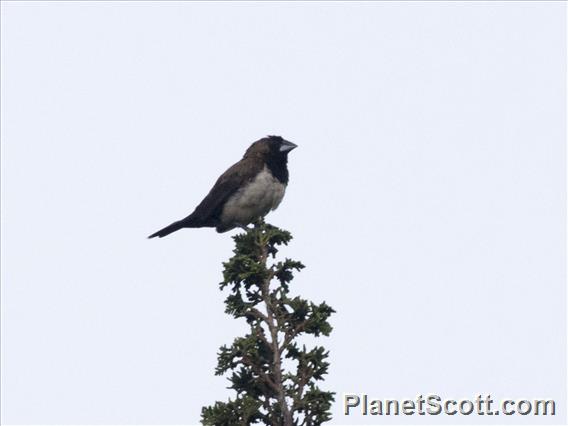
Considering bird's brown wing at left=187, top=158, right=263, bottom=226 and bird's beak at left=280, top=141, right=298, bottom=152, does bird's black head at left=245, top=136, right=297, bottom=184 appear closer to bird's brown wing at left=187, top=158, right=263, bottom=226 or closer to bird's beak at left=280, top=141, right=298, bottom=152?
bird's beak at left=280, top=141, right=298, bottom=152

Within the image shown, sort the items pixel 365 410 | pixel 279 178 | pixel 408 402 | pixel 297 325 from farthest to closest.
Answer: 1. pixel 279 178
2. pixel 408 402
3. pixel 365 410
4. pixel 297 325

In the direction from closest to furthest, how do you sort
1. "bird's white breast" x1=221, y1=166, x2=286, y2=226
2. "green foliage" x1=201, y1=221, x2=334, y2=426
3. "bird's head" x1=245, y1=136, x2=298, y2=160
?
"green foliage" x1=201, y1=221, x2=334, y2=426 < "bird's white breast" x1=221, y1=166, x2=286, y2=226 < "bird's head" x1=245, y1=136, x2=298, y2=160

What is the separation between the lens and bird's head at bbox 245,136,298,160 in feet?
37.5

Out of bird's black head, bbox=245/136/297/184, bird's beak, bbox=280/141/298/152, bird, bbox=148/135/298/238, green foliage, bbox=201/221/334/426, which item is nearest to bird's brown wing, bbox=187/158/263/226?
bird, bbox=148/135/298/238

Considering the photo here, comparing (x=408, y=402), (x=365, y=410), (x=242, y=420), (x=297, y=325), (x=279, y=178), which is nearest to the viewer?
(x=242, y=420)

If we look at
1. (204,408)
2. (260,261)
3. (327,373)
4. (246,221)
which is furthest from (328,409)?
(246,221)

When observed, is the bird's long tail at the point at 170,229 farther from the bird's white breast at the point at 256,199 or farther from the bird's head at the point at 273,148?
the bird's head at the point at 273,148

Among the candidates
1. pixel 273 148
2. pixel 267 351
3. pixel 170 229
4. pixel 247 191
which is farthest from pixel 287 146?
pixel 267 351

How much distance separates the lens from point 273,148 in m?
11.5

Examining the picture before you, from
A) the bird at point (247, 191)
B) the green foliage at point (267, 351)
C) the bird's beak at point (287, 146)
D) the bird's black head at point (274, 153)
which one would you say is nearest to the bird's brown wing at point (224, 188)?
the bird at point (247, 191)

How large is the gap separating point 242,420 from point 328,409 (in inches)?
21.9

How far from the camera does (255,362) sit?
21.3 feet

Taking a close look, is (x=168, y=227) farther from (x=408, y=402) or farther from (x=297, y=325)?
(x=297, y=325)

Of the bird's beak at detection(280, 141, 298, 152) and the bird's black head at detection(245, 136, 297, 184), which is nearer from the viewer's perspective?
the bird's black head at detection(245, 136, 297, 184)
